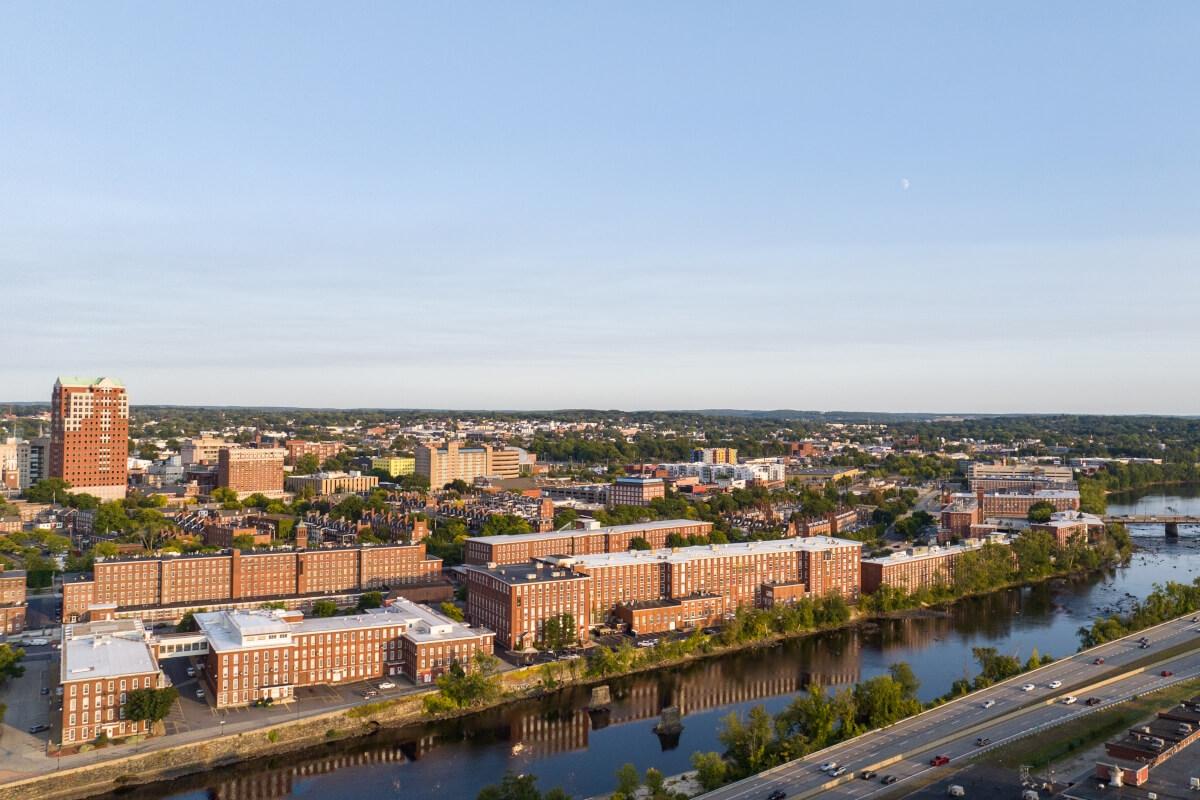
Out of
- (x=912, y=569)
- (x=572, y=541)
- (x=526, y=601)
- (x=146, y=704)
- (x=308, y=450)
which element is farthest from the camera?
(x=308, y=450)

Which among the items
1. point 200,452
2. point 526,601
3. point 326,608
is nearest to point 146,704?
point 326,608

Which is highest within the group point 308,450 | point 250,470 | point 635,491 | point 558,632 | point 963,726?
point 308,450

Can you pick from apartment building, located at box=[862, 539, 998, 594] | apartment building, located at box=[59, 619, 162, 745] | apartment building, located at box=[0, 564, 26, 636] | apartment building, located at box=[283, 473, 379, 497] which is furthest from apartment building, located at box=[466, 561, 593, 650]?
apartment building, located at box=[283, 473, 379, 497]

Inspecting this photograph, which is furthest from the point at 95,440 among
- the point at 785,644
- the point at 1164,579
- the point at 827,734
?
the point at 1164,579

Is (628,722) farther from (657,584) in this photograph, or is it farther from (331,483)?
(331,483)

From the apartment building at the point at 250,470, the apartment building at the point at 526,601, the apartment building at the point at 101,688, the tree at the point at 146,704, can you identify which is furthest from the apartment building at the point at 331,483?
the tree at the point at 146,704
